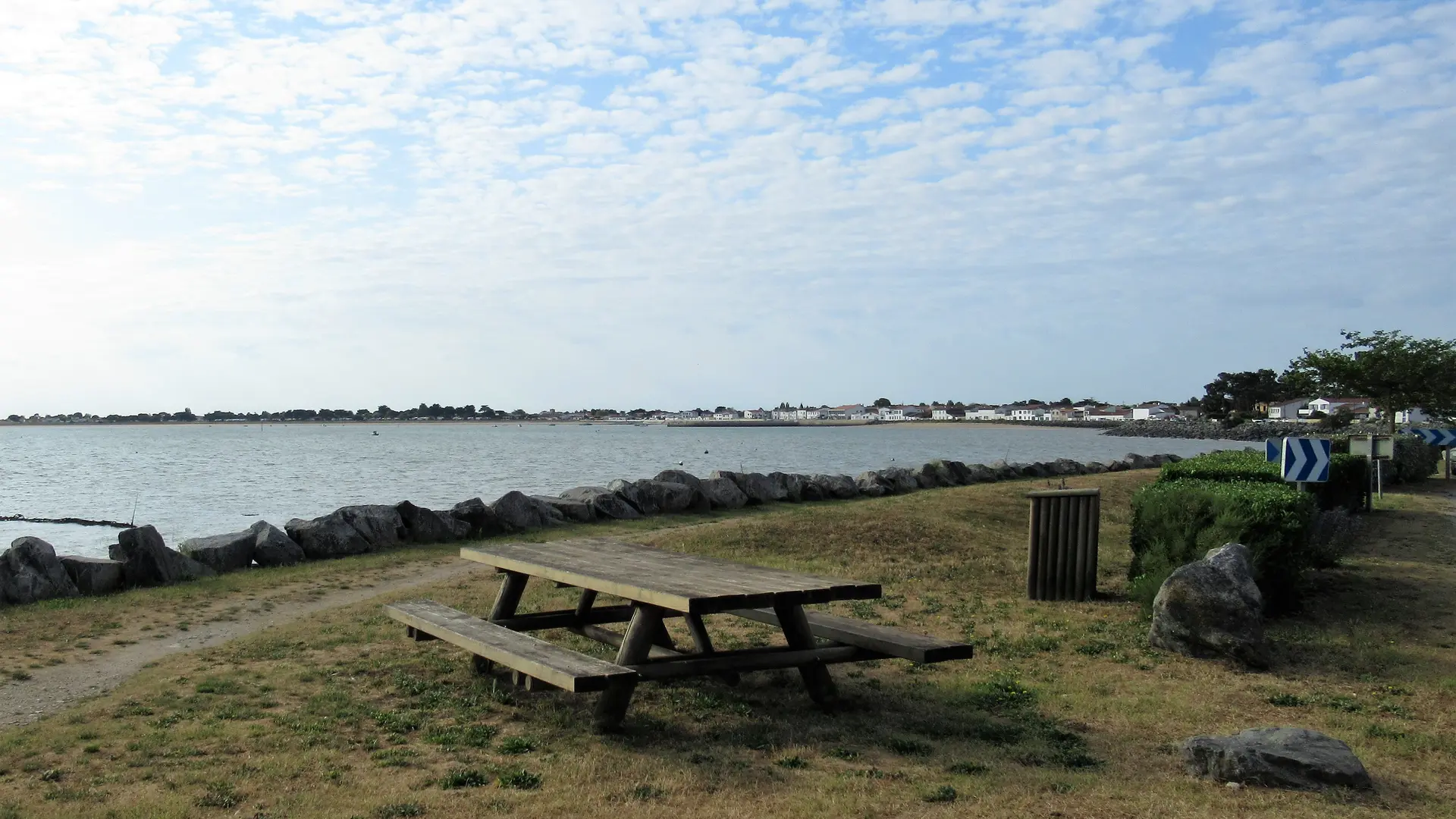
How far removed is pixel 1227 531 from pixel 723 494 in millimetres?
12189

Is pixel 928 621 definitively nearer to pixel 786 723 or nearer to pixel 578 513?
pixel 786 723

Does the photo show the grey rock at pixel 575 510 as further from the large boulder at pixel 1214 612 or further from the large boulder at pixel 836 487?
the large boulder at pixel 1214 612

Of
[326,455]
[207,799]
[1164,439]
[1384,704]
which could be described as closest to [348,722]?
[207,799]

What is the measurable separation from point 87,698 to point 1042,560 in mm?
7926

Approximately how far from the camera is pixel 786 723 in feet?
19.4

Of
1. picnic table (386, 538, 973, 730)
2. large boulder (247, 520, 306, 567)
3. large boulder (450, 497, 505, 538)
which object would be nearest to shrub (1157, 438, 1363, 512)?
picnic table (386, 538, 973, 730)

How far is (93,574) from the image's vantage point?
11016 millimetres

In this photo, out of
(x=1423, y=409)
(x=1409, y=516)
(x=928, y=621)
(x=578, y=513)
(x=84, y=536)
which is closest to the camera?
(x=928, y=621)

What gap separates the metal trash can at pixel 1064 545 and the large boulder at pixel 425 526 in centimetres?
902

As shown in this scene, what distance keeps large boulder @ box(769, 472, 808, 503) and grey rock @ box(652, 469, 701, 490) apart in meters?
1.90

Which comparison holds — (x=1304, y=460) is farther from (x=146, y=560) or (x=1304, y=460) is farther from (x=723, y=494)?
(x=146, y=560)

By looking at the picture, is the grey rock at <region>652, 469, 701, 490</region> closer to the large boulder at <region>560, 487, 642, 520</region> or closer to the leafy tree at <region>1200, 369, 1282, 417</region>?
the large boulder at <region>560, 487, 642, 520</region>

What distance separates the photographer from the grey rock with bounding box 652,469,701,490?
2006 cm

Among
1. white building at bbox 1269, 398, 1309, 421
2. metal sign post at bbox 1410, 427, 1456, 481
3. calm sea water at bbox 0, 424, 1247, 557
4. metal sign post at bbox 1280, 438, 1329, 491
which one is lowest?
calm sea water at bbox 0, 424, 1247, 557
